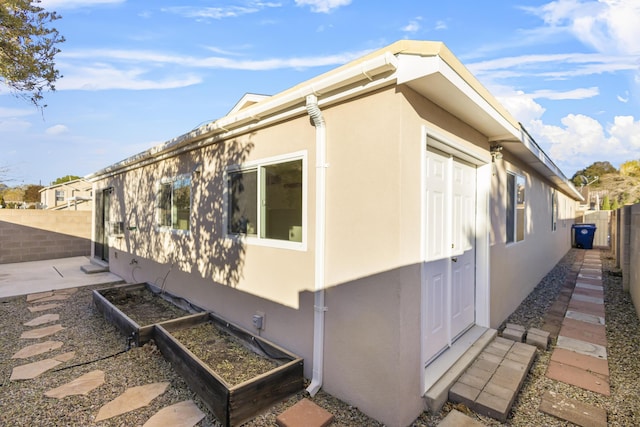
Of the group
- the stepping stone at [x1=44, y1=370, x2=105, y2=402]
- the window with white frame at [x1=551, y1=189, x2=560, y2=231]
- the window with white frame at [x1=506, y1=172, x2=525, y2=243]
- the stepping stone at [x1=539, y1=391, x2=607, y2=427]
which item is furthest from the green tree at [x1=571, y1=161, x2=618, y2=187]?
the stepping stone at [x1=44, y1=370, x2=105, y2=402]

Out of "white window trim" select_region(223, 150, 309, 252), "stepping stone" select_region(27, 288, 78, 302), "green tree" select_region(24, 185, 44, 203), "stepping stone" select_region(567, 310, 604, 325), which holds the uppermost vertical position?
"green tree" select_region(24, 185, 44, 203)

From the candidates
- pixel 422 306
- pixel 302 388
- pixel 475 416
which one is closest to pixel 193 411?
pixel 302 388

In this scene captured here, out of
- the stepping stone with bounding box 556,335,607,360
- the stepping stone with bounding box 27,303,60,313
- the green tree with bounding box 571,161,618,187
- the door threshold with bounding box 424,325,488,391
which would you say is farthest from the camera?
the green tree with bounding box 571,161,618,187

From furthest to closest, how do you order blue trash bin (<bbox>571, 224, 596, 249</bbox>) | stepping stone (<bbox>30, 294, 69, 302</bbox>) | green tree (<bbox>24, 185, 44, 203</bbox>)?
green tree (<bbox>24, 185, 44, 203</bbox>)
blue trash bin (<bbox>571, 224, 596, 249</bbox>)
stepping stone (<bbox>30, 294, 69, 302</bbox>)

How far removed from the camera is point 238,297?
4184 millimetres

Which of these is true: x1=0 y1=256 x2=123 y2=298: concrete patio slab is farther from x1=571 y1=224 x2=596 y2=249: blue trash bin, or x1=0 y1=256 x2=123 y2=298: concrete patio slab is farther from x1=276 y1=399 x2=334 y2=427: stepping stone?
x1=571 y1=224 x2=596 y2=249: blue trash bin

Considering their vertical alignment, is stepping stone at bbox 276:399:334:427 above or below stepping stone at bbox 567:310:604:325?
above

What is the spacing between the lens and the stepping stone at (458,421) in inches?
96.7

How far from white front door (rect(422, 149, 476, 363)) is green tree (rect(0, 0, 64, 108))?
6.92 m

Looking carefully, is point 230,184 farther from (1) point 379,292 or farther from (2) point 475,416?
(2) point 475,416

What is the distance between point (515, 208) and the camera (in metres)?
5.52

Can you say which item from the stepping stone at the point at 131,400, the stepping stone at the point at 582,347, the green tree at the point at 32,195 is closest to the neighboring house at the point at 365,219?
the stepping stone at the point at 582,347

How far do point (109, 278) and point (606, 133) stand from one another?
141ft

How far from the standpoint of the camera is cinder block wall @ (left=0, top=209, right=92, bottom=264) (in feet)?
34.2
